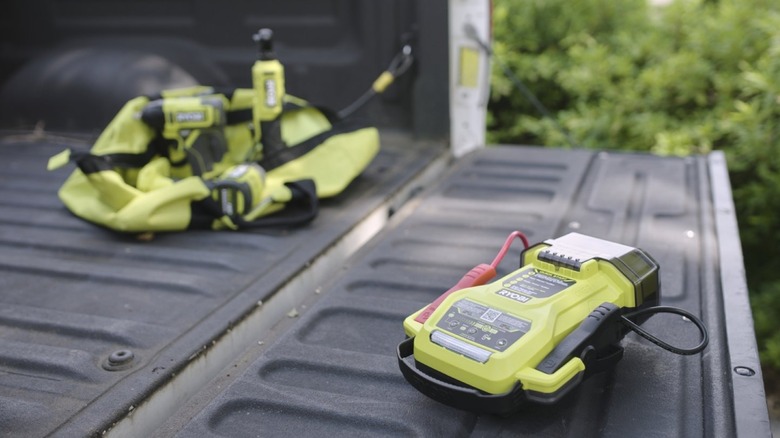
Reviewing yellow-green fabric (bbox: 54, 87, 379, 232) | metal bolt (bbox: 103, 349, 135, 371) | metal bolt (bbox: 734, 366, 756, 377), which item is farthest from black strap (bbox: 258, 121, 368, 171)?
metal bolt (bbox: 734, 366, 756, 377)

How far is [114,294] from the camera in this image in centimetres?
163

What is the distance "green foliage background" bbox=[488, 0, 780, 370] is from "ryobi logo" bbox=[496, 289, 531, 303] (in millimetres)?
1922

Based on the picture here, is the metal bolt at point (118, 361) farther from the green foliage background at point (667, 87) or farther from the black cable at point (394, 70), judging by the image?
the green foliage background at point (667, 87)

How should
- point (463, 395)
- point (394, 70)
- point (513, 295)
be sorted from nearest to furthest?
point (463, 395), point (513, 295), point (394, 70)

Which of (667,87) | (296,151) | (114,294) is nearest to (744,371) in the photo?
(114,294)

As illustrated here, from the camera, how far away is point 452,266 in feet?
5.69

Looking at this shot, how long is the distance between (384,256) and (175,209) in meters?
0.54

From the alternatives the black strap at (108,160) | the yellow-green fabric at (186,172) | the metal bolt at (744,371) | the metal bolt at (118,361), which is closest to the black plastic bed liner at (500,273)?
the metal bolt at (744,371)

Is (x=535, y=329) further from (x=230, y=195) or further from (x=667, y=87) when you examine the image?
(x=667, y=87)

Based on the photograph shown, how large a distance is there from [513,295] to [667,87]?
253 cm

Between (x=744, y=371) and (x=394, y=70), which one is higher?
(x=394, y=70)

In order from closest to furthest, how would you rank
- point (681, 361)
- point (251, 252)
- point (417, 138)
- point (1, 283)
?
point (681, 361)
point (1, 283)
point (251, 252)
point (417, 138)

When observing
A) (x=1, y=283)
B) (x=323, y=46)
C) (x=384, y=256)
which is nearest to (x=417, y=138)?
(x=323, y=46)

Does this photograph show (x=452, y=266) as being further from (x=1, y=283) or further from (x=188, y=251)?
(x=1, y=283)
